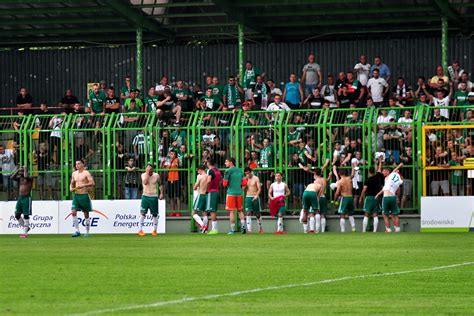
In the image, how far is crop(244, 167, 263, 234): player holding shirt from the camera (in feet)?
110

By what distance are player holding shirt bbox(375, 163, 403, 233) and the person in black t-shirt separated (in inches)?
8.0

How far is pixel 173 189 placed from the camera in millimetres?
35844

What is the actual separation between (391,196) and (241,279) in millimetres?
18526

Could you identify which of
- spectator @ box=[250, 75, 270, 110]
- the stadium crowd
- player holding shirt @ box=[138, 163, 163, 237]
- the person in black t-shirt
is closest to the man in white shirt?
the stadium crowd

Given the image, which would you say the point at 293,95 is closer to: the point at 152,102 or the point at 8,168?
the point at 152,102

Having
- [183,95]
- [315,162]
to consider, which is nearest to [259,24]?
[183,95]

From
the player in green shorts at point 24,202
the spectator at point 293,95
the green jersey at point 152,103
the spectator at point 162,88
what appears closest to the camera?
the player in green shorts at point 24,202

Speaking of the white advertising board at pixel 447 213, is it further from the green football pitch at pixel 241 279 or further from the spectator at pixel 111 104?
the spectator at pixel 111 104

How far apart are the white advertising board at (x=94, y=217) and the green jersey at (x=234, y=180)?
242 cm

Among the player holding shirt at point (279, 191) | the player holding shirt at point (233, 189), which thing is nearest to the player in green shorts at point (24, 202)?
the player holding shirt at point (233, 189)

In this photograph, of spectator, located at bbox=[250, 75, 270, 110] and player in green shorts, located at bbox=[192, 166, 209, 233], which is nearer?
player in green shorts, located at bbox=[192, 166, 209, 233]

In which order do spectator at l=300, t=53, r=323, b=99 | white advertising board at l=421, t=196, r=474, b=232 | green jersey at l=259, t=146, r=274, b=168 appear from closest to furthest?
white advertising board at l=421, t=196, r=474, b=232, green jersey at l=259, t=146, r=274, b=168, spectator at l=300, t=53, r=323, b=99

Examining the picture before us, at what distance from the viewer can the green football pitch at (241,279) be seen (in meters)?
11.3

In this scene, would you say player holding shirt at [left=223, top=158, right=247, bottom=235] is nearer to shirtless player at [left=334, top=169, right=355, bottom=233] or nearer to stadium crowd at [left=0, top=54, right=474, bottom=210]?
stadium crowd at [left=0, top=54, right=474, bottom=210]
